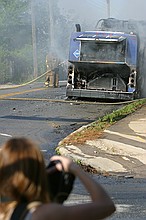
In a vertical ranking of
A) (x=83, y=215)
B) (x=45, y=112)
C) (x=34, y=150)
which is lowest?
(x=45, y=112)

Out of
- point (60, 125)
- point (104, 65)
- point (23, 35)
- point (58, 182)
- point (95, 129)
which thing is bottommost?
point (60, 125)

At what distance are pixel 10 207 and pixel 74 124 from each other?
35.9ft

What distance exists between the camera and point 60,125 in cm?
1336

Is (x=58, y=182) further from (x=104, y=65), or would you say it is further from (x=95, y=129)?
(x=104, y=65)

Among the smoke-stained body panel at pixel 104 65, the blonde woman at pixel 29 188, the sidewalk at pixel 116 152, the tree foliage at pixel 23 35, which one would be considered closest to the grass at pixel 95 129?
the sidewalk at pixel 116 152

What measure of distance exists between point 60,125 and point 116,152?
4.08 meters

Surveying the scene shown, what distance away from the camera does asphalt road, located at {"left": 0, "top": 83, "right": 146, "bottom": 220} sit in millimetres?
6598

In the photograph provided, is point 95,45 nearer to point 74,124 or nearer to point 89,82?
point 89,82

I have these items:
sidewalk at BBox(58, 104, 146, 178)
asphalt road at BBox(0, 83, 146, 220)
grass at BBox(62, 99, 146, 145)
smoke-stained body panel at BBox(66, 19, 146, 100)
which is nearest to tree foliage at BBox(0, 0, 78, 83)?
smoke-stained body panel at BBox(66, 19, 146, 100)

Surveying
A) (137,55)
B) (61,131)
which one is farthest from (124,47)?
Result: (61,131)

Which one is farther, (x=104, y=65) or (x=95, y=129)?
(x=104, y=65)

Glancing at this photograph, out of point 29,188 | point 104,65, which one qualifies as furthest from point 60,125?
point 29,188

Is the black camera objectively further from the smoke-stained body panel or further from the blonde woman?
the smoke-stained body panel

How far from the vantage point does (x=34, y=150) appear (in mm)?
2580
